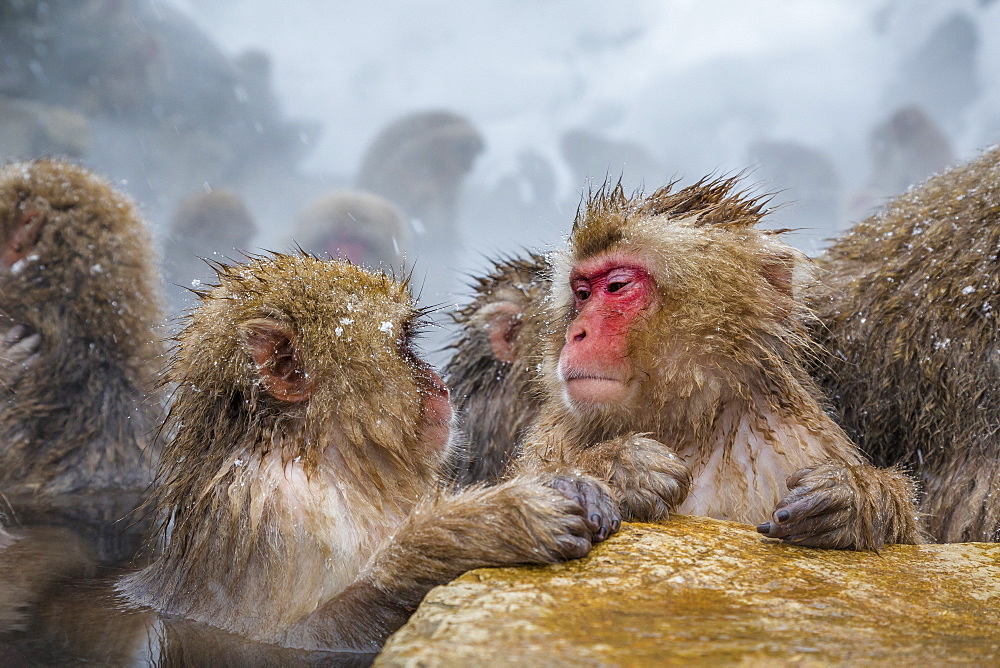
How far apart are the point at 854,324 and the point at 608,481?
1.31 meters

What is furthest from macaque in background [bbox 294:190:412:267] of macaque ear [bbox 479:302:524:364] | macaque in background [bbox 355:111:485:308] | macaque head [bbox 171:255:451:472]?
macaque head [bbox 171:255:451:472]

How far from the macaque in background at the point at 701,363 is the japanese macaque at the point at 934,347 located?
0.25m

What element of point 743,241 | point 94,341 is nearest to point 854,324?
point 743,241

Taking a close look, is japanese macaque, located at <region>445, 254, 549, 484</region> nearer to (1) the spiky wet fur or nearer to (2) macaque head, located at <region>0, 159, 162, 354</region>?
(1) the spiky wet fur

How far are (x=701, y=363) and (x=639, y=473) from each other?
0.43m

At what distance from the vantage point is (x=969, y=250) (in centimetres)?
283

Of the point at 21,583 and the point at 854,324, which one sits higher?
the point at 854,324

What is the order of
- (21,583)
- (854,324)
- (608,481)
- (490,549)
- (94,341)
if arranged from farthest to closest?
(94,341), (854,324), (21,583), (608,481), (490,549)

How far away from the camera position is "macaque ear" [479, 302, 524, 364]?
12.8ft

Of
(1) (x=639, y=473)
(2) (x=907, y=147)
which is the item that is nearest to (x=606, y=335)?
(1) (x=639, y=473)

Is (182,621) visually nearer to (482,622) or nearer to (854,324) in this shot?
(482,622)

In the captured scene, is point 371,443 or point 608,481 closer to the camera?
point 608,481

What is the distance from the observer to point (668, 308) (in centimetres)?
246

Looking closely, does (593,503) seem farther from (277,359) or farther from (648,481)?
(277,359)
